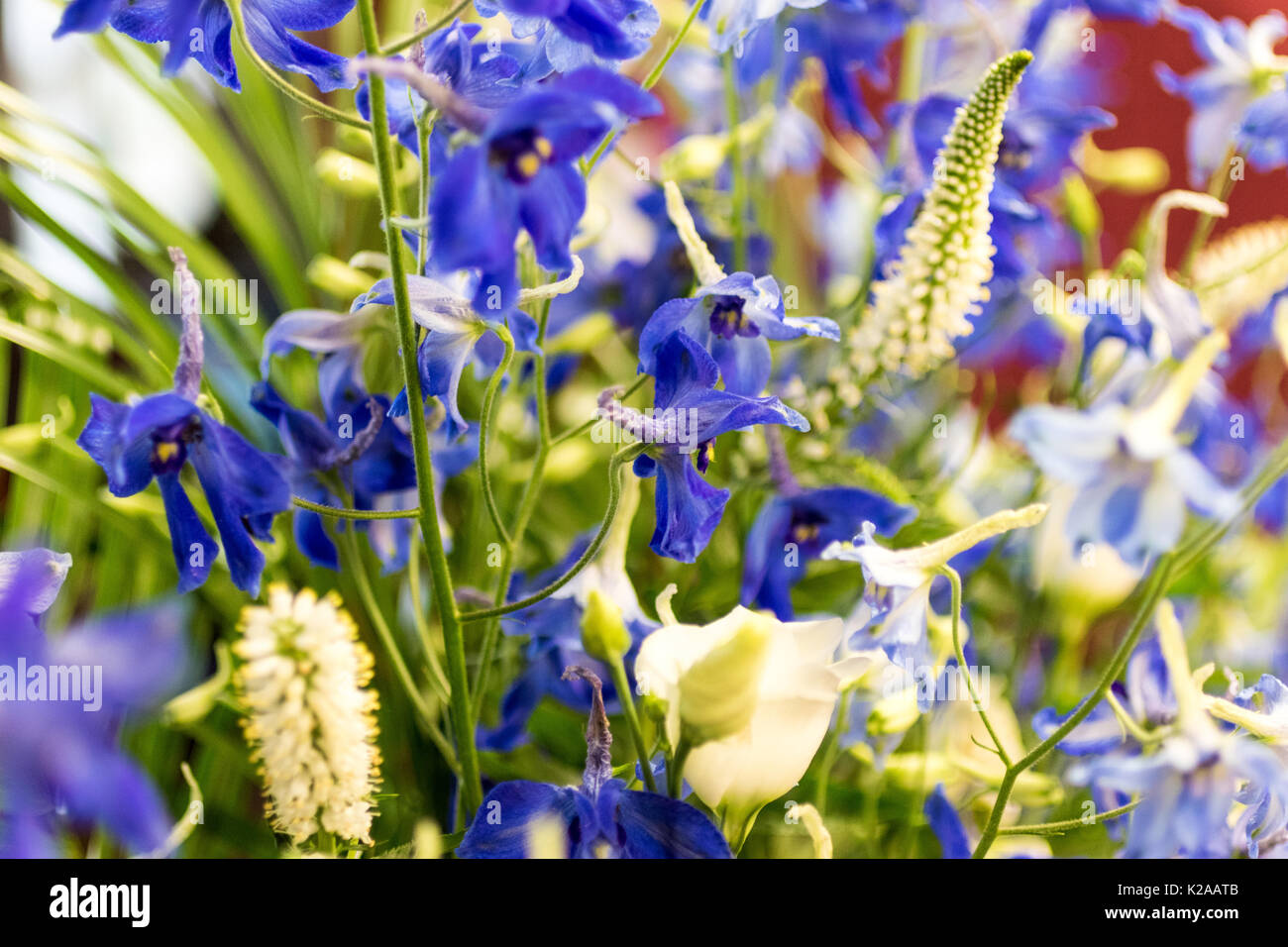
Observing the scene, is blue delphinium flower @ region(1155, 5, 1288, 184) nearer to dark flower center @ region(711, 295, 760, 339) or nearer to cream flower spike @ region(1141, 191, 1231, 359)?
cream flower spike @ region(1141, 191, 1231, 359)

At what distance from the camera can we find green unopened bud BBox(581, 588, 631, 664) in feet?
0.88

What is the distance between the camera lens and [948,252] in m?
0.33

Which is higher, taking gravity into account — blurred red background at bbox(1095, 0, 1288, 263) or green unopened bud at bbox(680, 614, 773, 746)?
blurred red background at bbox(1095, 0, 1288, 263)

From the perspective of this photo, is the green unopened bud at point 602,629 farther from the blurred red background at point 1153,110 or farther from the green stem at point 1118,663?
the blurred red background at point 1153,110

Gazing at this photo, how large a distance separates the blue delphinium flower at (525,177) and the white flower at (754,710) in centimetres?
10

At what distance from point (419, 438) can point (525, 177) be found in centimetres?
7

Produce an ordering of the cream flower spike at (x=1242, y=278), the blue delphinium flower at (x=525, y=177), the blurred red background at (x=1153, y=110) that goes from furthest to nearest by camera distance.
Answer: the blurred red background at (x=1153, y=110), the cream flower spike at (x=1242, y=278), the blue delphinium flower at (x=525, y=177)

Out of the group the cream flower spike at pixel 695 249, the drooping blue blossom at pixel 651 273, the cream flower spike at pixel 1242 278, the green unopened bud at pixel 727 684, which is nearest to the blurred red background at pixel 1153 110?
the cream flower spike at pixel 1242 278

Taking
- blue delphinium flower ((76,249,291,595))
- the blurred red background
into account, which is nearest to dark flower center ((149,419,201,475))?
blue delphinium flower ((76,249,291,595))

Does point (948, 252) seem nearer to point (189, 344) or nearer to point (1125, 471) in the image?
point (1125, 471)

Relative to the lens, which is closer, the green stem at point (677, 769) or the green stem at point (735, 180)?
the green stem at point (677, 769)

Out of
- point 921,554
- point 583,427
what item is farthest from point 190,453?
point 921,554

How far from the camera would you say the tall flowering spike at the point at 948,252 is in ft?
1.02
